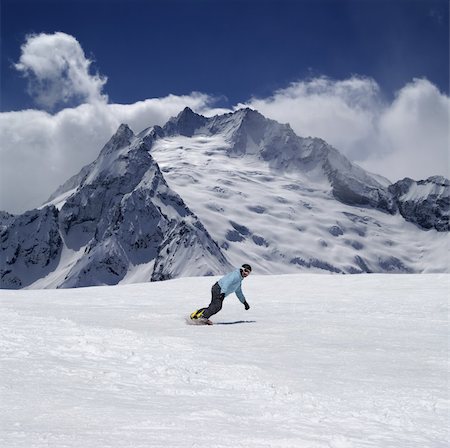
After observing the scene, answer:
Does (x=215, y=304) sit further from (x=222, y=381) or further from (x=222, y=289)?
(x=222, y=381)

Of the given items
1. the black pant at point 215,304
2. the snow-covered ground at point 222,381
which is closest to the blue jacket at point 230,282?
the black pant at point 215,304

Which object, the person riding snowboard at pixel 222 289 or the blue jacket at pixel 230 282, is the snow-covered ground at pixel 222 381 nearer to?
the person riding snowboard at pixel 222 289

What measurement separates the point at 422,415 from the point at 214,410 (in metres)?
2.41

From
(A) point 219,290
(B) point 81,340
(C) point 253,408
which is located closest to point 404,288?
(A) point 219,290

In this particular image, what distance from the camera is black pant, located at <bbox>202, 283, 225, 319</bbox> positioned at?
14809 millimetres

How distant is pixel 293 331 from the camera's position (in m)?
13.3

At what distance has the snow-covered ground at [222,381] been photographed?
562cm

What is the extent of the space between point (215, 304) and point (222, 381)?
7140mm

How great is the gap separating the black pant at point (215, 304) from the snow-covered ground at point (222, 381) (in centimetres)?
40

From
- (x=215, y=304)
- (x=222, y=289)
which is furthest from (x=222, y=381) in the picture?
(x=222, y=289)

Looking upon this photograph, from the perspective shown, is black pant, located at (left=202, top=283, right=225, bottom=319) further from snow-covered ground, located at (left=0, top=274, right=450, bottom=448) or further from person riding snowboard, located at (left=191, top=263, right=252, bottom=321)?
snow-covered ground, located at (left=0, top=274, right=450, bottom=448)

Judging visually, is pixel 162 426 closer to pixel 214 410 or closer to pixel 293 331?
pixel 214 410

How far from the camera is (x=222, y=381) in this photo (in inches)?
313

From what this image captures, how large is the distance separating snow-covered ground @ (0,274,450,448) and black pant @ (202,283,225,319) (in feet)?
1.32
